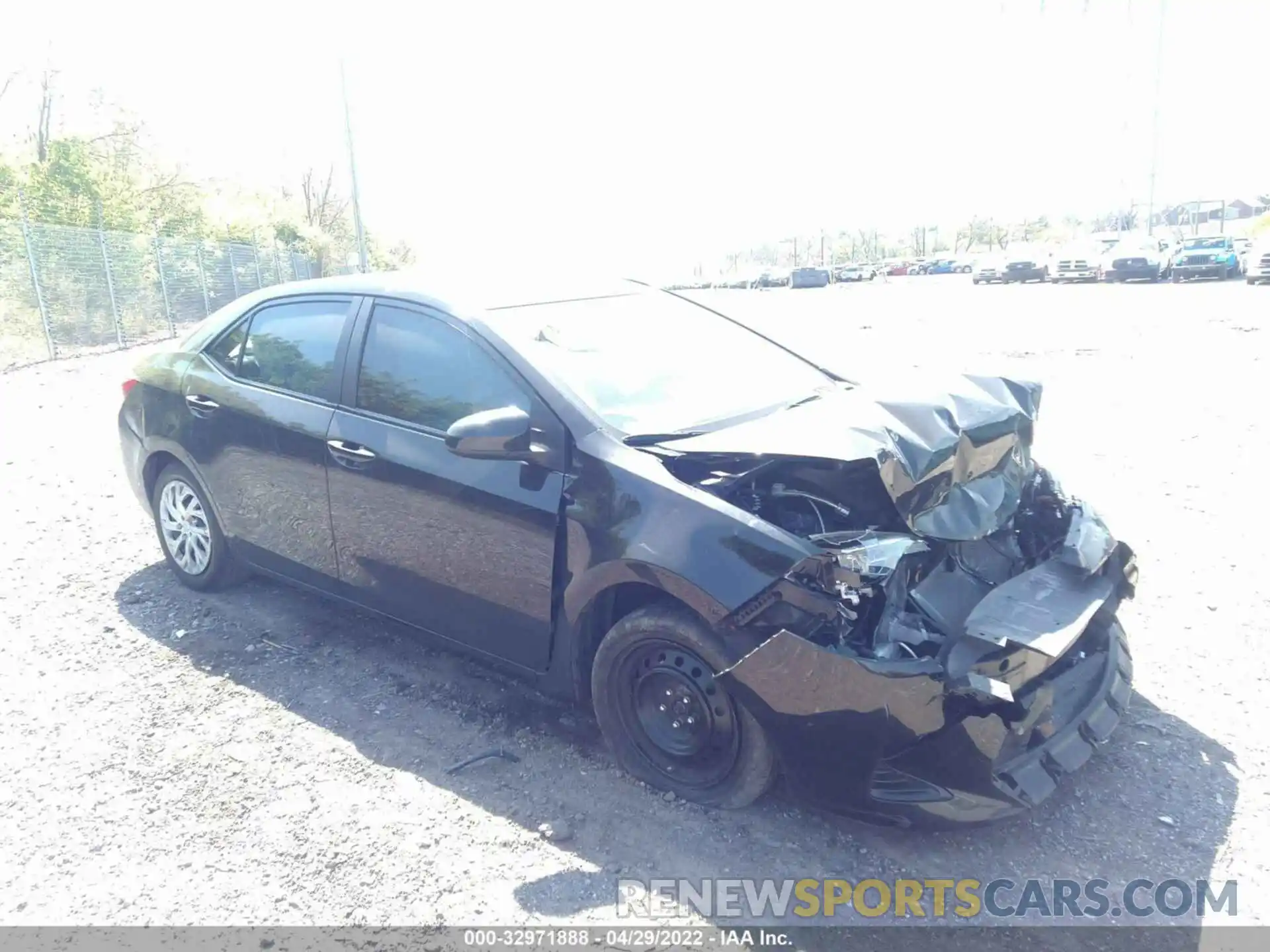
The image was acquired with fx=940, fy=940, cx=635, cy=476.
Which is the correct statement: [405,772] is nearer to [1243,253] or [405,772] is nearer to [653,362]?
[653,362]

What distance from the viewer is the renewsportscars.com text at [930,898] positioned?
2.75 metres

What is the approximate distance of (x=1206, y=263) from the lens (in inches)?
1182

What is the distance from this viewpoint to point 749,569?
2.91m

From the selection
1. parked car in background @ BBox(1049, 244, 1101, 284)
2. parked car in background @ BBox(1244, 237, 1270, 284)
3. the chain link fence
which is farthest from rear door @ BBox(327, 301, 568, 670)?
parked car in background @ BBox(1049, 244, 1101, 284)

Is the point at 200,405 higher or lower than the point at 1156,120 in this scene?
lower

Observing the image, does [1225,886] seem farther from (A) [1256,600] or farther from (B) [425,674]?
(B) [425,674]

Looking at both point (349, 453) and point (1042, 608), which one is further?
point (349, 453)

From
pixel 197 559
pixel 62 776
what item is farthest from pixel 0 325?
pixel 62 776

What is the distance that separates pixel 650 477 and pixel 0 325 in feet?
55.8

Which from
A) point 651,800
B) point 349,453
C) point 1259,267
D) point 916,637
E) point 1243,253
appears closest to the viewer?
point 916,637

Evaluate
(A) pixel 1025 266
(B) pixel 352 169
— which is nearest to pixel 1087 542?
(B) pixel 352 169

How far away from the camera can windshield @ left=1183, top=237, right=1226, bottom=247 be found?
31.7 meters

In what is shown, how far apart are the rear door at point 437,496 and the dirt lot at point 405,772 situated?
0.39 meters

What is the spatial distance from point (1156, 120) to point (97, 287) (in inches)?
2036
